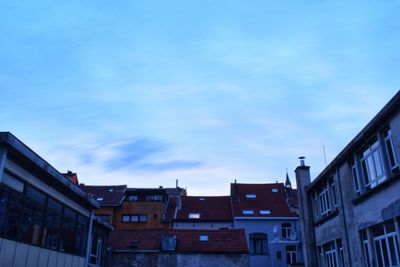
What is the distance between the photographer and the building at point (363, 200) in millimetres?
11836

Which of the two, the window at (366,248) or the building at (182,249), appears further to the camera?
the building at (182,249)

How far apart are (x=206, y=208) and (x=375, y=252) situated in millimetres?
30131

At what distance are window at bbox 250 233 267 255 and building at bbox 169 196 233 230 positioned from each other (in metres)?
3.03

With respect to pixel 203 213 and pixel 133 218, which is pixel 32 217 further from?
pixel 133 218

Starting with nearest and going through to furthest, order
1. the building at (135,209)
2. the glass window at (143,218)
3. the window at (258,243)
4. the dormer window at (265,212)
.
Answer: the window at (258,243)
the dormer window at (265,212)
the building at (135,209)
the glass window at (143,218)

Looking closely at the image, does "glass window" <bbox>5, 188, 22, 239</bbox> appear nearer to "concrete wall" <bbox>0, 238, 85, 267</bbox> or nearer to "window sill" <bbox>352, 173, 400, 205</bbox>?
"concrete wall" <bbox>0, 238, 85, 267</bbox>

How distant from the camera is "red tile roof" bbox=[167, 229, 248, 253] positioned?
2886 cm

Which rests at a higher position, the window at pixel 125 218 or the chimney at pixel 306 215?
the window at pixel 125 218

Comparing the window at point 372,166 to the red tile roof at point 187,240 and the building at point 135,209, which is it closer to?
the red tile roof at point 187,240

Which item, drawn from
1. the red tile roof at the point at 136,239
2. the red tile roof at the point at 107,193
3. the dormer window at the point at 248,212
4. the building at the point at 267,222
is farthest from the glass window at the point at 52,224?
the red tile roof at the point at 107,193

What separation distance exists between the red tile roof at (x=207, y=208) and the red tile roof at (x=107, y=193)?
24.0 ft

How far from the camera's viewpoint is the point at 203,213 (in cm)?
4191

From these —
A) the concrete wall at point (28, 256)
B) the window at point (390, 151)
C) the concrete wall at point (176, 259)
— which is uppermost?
the window at point (390, 151)

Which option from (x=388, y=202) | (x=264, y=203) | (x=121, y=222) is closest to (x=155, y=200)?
(x=121, y=222)
